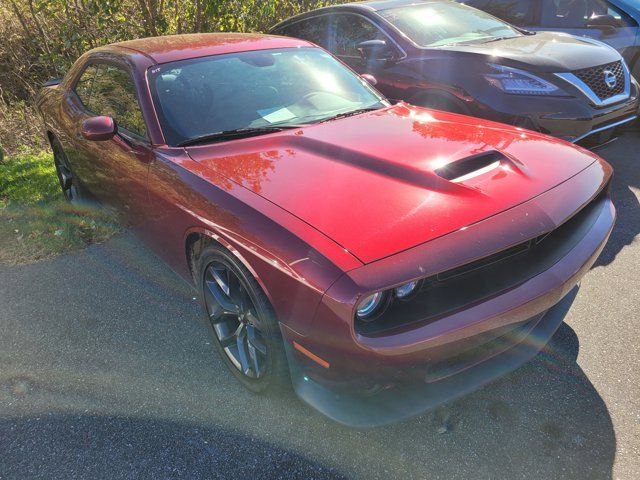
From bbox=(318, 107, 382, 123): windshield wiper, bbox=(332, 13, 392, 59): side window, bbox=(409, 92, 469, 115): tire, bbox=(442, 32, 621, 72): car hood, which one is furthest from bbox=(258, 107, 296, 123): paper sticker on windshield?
bbox=(332, 13, 392, 59): side window

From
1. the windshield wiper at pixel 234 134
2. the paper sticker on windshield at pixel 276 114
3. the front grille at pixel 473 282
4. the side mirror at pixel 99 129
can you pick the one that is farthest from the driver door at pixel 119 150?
the front grille at pixel 473 282

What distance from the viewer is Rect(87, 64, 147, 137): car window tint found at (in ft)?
9.36

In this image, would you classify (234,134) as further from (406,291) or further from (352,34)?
(352,34)

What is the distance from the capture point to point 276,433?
2.09m

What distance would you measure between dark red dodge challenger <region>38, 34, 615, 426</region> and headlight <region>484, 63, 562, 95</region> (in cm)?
129

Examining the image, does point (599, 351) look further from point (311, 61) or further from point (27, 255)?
point (27, 255)

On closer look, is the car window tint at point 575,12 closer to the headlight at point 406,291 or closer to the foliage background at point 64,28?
the foliage background at point 64,28

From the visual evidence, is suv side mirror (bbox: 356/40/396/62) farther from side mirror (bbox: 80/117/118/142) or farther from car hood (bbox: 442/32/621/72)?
side mirror (bbox: 80/117/118/142)

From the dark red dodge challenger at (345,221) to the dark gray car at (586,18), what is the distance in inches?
155

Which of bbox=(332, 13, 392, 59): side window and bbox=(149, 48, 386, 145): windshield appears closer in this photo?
bbox=(149, 48, 386, 145): windshield

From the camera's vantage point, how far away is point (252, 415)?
2.19 metres

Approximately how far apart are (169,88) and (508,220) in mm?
2066

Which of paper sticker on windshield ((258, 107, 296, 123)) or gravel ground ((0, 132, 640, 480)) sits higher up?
paper sticker on windshield ((258, 107, 296, 123))

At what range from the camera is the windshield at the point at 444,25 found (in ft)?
15.0
